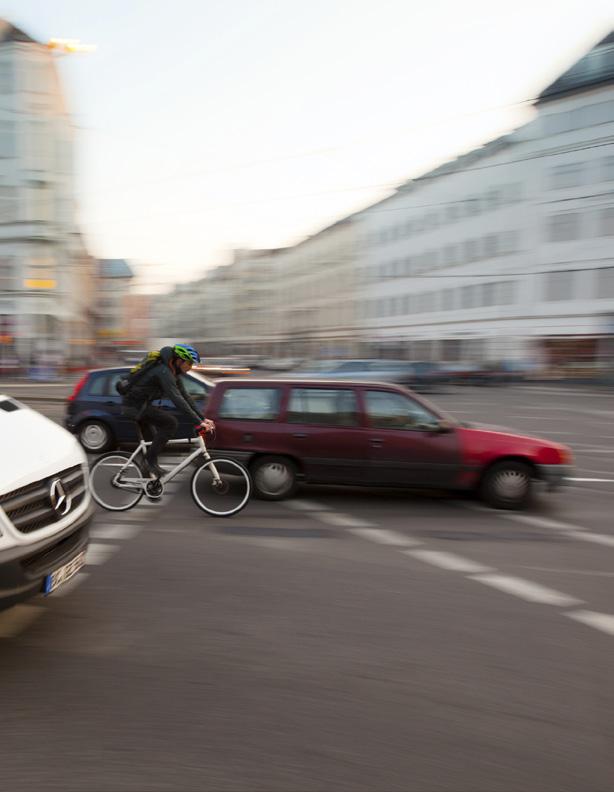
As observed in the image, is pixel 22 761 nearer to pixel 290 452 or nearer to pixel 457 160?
pixel 290 452

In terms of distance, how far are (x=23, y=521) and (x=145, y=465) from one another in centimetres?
384

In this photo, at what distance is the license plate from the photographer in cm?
359

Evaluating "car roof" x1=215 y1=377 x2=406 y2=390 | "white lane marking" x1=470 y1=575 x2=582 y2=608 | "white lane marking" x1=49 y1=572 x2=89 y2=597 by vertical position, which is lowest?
"white lane marking" x1=470 y1=575 x2=582 y2=608

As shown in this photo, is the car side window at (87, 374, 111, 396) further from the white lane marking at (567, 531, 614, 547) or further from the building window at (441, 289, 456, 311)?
the building window at (441, 289, 456, 311)

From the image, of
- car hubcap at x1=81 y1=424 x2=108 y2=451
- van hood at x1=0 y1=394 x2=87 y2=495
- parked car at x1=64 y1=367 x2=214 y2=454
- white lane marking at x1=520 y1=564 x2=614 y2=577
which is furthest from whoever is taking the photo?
car hubcap at x1=81 y1=424 x2=108 y2=451

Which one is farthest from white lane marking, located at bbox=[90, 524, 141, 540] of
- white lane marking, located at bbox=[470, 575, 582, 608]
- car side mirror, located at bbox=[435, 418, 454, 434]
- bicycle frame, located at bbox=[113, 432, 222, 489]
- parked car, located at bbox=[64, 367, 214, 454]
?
parked car, located at bbox=[64, 367, 214, 454]

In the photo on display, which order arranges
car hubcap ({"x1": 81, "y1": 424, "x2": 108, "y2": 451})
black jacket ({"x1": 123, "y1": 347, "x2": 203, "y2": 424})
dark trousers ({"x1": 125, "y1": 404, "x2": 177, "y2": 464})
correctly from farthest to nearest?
1. car hubcap ({"x1": 81, "y1": 424, "x2": 108, "y2": 451})
2. dark trousers ({"x1": 125, "y1": 404, "x2": 177, "y2": 464})
3. black jacket ({"x1": 123, "y1": 347, "x2": 203, "y2": 424})

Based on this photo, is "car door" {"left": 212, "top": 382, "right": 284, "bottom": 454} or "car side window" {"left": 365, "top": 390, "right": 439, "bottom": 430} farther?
"car door" {"left": 212, "top": 382, "right": 284, "bottom": 454}

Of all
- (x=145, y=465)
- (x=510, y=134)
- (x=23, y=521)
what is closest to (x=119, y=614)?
(x=23, y=521)

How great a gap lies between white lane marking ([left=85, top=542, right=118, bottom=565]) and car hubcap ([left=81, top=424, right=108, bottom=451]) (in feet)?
19.3

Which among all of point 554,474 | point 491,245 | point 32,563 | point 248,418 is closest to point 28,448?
point 32,563

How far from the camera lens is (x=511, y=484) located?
25.0 ft

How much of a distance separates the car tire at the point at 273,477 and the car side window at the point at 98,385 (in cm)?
478

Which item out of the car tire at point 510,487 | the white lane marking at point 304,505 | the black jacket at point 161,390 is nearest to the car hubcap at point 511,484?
the car tire at point 510,487
